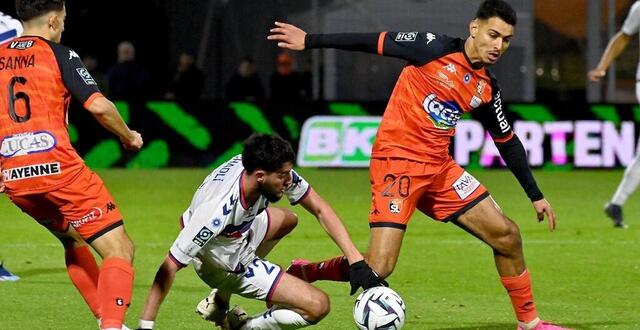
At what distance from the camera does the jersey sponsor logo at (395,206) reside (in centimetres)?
750

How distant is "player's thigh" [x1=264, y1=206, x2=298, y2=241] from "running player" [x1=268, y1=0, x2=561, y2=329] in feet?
1.86

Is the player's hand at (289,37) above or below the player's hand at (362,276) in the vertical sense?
above

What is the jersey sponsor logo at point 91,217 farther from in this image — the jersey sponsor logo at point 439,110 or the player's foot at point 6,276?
the player's foot at point 6,276

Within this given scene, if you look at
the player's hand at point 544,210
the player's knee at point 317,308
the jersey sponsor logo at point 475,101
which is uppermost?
the jersey sponsor logo at point 475,101

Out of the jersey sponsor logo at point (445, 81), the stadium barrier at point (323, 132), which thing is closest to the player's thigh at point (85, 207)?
the jersey sponsor logo at point (445, 81)

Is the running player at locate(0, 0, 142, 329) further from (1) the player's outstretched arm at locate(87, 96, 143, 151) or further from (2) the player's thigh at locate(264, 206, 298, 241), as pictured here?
(2) the player's thigh at locate(264, 206, 298, 241)

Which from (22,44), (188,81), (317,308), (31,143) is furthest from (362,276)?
(188,81)

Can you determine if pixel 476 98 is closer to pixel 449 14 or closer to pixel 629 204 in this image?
pixel 629 204

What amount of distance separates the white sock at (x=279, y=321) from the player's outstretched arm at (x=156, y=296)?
2.60 ft

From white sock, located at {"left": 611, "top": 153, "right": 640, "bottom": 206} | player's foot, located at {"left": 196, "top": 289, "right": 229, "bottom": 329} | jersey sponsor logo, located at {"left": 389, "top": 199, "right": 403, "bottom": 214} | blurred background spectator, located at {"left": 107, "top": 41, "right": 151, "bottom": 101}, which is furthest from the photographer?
blurred background spectator, located at {"left": 107, "top": 41, "right": 151, "bottom": 101}

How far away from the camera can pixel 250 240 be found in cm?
726

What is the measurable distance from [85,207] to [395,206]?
1807 millimetres

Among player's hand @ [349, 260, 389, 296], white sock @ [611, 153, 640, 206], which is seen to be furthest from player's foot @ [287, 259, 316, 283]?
white sock @ [611, 153, 640, 206]

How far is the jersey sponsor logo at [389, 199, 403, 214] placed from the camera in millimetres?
7500
